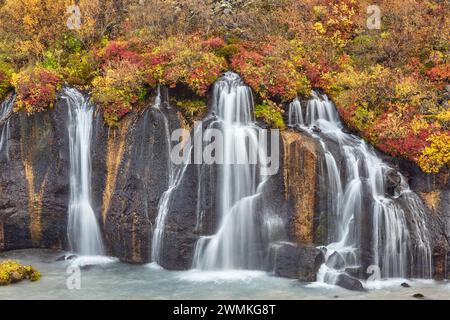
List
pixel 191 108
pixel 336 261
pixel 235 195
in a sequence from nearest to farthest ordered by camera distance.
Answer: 1. pixel 336 261
2. pixel 235 195
3. pixel 191 108

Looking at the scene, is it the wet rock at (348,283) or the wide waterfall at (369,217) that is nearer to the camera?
the wet rock at (348,283)

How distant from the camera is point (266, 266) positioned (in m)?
19.8

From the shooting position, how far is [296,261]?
19016 mm

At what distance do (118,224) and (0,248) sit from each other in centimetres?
521

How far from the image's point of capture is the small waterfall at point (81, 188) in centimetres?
2216

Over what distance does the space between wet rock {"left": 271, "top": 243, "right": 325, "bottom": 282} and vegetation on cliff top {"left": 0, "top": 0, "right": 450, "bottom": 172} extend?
4.81 metres

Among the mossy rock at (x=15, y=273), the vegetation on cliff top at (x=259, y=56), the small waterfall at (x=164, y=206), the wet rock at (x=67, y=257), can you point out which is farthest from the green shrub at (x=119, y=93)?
the mossy rock at (x=15, y=273)

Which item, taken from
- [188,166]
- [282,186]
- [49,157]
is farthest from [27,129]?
[282,186]

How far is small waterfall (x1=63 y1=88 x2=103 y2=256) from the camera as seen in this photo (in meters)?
22.2

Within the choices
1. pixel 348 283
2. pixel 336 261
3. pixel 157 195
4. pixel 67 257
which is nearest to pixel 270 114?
pixel 157 195

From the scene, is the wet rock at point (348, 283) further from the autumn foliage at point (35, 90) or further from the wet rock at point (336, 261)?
the autumn foliage at point (35, 90)

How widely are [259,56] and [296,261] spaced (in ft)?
30.5

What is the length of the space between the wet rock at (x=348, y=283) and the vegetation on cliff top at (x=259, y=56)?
16.7 ft

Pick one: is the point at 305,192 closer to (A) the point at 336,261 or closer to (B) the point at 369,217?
(B) the point at 369,217
